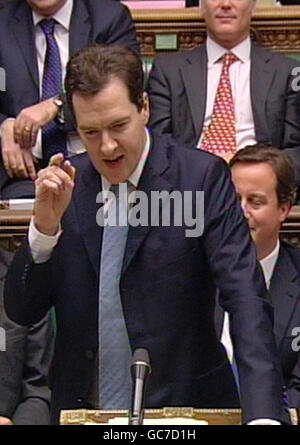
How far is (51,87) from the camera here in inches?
114

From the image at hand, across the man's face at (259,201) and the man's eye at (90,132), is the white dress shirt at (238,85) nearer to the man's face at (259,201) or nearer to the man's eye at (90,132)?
the man's face at (259,201)

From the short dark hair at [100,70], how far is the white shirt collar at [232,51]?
1.17 meters

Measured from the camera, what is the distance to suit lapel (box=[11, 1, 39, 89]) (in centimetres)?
289

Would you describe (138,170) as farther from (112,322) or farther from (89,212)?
(112,322)

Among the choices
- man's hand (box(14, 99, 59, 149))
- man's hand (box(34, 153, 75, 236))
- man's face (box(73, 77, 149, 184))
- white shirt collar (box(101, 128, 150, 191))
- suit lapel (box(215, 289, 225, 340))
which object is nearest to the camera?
man's hand (box(34, 153, 75, 236))

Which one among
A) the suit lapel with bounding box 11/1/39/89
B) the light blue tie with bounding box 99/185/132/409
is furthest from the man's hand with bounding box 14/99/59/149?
the light blue tie with bounding box 99/185/132/409

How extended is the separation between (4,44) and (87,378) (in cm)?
123

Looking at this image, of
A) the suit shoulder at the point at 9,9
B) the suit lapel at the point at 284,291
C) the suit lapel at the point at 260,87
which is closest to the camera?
the suit lapel at the point at 284,291

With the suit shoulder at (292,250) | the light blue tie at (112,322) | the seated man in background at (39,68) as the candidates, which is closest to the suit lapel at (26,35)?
the seated man in background at (39,68)

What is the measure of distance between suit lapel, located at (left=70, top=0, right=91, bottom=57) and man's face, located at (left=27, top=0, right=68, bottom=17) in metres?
0.04

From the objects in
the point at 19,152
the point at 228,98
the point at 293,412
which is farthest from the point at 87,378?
the point at 228,98

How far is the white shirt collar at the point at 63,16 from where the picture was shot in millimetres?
2949

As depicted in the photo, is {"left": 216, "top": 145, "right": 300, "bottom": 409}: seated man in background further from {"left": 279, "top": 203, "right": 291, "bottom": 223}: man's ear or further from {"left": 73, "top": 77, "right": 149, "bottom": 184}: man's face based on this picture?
{"left": 73, "top": 77, "right": 149, "bottom": 184}: man's face

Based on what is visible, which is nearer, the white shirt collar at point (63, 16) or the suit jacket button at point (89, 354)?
the suit jacket button at point (89, 354)
